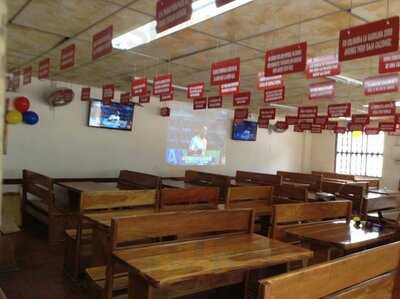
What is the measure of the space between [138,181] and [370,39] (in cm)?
450

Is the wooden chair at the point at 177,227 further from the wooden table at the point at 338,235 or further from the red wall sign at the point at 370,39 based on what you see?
the red wall sign at the point at 370,39

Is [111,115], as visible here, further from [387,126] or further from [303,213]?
[387,126]

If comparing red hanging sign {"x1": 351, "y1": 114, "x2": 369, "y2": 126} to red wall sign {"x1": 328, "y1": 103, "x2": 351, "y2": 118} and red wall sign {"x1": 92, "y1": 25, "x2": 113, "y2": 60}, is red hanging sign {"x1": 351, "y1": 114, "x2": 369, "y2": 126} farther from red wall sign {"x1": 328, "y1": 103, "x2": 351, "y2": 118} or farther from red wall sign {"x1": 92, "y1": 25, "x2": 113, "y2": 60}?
red wall sign {"x1": 92, "y1": 25, "x2": 113, "y2": 60}

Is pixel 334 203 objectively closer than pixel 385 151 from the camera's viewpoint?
Yes

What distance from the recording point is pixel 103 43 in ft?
12.6

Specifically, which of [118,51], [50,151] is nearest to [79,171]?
[50,151]

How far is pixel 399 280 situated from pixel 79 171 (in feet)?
23.5

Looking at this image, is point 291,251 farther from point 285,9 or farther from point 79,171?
point 79,171

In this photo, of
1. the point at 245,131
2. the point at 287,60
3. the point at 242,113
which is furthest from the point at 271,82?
the point at 245,131

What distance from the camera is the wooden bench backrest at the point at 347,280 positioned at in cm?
132

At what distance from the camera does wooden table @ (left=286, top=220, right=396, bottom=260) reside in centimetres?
263

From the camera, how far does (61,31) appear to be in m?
4.51

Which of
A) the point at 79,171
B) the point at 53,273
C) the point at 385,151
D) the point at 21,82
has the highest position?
the point at 21,82

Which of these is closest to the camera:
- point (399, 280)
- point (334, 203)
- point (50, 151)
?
point (399, 280)
